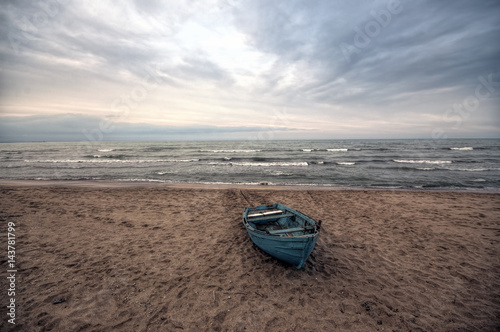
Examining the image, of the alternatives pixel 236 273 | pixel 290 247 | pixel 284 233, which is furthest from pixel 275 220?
pixel 236 273

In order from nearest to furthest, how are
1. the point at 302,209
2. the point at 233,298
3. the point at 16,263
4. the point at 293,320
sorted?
1. the point at 293,320
2. the point at 233,298
3. the point at 16,263
4. the point at 302,209

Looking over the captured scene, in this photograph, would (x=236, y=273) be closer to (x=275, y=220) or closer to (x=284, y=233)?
(x=284, y=233)

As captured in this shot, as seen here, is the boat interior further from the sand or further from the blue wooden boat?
the sand

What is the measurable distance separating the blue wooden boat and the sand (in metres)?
0.50

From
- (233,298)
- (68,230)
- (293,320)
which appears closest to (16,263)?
(68,230)

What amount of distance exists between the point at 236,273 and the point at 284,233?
6.57 feet

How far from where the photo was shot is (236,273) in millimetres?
5562

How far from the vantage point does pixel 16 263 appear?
17.9ft

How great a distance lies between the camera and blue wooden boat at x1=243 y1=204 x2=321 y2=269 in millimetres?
5191

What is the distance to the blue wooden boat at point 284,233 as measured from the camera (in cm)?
519

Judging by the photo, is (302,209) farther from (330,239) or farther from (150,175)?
(150,175)

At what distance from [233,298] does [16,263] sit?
19.9 ft

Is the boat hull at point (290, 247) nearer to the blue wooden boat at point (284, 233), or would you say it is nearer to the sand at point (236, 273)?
the blue wooden boat at point (284, 233)

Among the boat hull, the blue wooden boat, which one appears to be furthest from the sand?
the blue wooden boat
